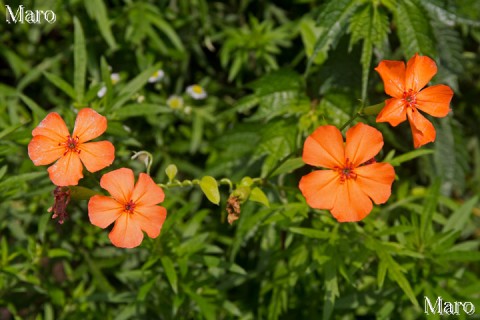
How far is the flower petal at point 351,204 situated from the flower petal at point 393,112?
18cm

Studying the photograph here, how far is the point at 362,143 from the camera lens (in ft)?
4.68

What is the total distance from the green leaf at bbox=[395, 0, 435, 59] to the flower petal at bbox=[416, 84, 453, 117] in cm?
43

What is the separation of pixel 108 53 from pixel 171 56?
28 cm

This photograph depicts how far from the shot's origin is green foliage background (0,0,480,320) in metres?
1.85

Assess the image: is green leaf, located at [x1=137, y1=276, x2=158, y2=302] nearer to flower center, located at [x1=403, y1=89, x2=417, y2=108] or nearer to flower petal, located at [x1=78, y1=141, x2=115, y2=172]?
flower petal, located at [x1=78, y1=141, x2=115, y2=172]

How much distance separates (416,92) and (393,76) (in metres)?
0.07

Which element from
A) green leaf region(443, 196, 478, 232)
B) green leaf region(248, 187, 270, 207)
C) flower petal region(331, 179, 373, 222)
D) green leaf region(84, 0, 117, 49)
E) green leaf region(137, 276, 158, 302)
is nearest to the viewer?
flower petal region(331, 179, 373, 222)

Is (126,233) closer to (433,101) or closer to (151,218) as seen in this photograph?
(151,218)

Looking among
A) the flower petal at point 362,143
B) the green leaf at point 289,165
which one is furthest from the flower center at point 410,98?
the green leaf at point 289,165

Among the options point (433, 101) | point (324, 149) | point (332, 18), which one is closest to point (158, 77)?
point (332, 18)

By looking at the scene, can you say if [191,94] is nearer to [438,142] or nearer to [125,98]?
[125,98]

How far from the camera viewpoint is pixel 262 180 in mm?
1718

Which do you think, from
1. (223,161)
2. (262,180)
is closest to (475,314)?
(262,180)

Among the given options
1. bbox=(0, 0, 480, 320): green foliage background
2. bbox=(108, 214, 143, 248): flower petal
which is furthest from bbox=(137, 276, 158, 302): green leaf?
bbox=(108, 214, 143, 248): flower petal
